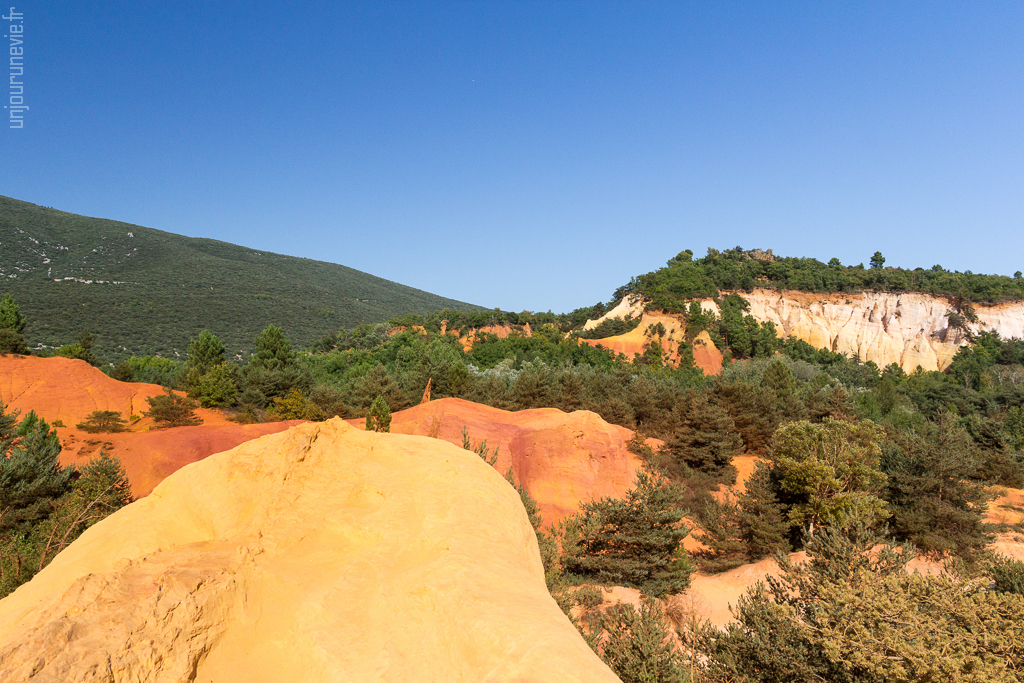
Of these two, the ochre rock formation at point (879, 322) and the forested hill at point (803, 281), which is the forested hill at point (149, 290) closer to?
the forested hill at point (803, 281)

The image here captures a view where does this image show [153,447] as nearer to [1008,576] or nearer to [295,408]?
[295,408]

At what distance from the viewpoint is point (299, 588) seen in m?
3.82

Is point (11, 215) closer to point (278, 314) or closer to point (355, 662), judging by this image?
point (278, 314)

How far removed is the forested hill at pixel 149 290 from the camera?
56.4 m

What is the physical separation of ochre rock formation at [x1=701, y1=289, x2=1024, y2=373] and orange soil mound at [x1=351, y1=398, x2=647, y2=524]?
41.0 m

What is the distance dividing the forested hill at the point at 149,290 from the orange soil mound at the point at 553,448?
46428 mm

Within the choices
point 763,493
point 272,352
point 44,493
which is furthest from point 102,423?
point 763,493

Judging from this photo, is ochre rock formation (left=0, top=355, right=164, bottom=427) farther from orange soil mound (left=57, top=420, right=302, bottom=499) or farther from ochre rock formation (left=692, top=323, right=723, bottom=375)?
ochre rock formation (left=692, top=323, right=723, bottom=375)

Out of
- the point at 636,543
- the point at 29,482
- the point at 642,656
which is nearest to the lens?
the point at 642,656

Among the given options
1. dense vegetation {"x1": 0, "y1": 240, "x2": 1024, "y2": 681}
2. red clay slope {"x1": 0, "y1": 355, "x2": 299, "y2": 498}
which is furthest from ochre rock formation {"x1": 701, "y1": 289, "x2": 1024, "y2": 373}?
red clay slope {"x1": 0, "y1": 355, "x2": 299, "y2": 498}

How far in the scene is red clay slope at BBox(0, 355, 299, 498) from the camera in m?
20.0

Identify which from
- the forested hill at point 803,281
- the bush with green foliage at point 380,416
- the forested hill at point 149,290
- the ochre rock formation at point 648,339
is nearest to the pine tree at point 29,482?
the bush with green foliage at point 380,416

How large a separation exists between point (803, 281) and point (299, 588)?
70360mm

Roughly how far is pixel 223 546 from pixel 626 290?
6943 cm
